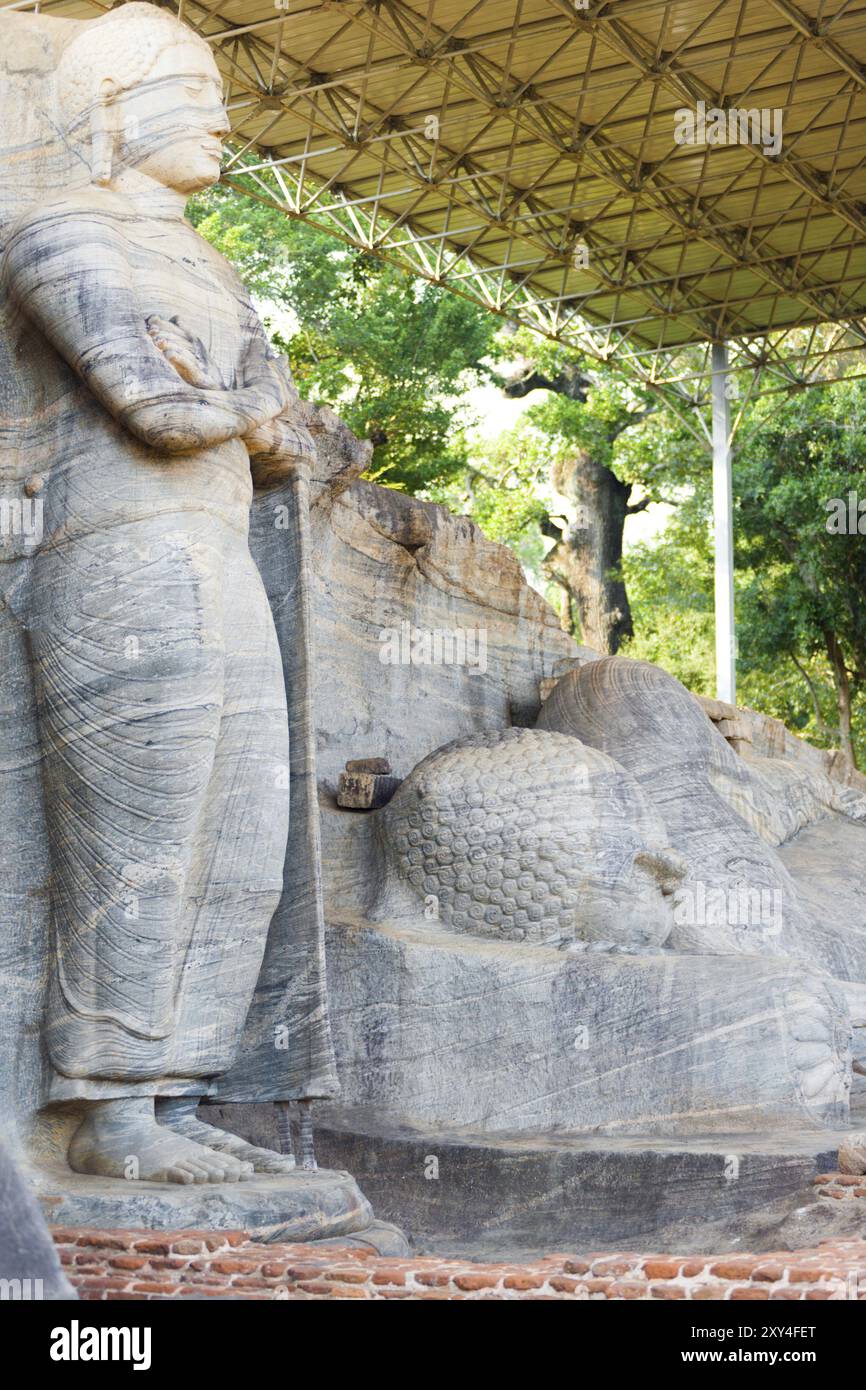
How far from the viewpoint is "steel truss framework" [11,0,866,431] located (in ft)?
43.9

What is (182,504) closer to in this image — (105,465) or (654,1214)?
(105,465)

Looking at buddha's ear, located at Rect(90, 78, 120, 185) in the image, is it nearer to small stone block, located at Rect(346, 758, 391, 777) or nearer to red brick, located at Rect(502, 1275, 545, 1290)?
small stone block, located at Rect(346, 758, 391, 777)

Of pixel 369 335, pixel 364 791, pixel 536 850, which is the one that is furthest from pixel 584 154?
pixel 536 850

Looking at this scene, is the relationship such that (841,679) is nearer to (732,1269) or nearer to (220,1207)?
(220,1207)

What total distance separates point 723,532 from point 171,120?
52.3 feet

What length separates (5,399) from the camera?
13.5 ft

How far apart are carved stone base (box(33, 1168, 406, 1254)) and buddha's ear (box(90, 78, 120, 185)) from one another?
2.34m

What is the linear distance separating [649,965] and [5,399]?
2.17 meters

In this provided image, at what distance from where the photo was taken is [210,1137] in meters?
3.91

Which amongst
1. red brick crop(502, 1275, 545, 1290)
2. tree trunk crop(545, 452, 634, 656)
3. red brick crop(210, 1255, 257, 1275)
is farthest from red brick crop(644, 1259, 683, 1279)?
tree trunk crop(545, 452, 634, 656)

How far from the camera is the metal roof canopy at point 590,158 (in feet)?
43.9

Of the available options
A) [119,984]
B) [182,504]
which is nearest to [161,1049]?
[119,984]

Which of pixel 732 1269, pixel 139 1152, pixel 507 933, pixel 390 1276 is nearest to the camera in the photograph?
pixel 732 1269

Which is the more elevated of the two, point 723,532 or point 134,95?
point 723,532
